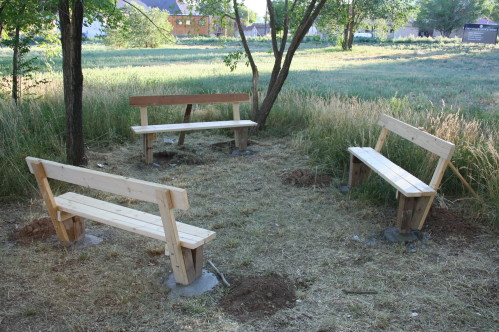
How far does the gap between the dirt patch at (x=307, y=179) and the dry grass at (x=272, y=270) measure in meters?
0.31

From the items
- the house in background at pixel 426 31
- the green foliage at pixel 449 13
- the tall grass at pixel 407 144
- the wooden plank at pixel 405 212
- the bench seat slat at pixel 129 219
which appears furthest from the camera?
the house in background at pixel 426 31

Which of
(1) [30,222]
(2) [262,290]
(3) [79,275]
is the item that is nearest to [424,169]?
(2) [262,290]

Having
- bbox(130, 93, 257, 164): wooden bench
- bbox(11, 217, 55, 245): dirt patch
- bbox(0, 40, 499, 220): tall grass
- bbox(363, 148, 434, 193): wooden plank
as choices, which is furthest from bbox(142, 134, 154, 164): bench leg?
bbox(363, 148, 434, 193): wooden plank

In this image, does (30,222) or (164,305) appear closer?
(164,305)

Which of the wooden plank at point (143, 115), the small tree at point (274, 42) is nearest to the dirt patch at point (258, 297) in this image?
the wooden plank at point (143, 115)

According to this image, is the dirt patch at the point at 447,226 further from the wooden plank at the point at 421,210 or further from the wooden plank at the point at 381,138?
the wooden plank at the point at 381,138

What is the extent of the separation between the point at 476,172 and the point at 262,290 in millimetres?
3039

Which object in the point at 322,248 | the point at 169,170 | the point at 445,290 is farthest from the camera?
the point at 169,170

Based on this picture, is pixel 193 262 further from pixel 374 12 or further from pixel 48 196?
pixel 374 12

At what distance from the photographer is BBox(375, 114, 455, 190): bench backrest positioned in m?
4.08

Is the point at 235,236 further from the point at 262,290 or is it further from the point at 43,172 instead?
the point at 43,172

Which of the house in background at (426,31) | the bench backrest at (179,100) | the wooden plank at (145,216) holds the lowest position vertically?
the house in background at (426,31)

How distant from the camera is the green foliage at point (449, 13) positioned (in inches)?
2657

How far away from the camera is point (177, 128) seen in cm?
689
